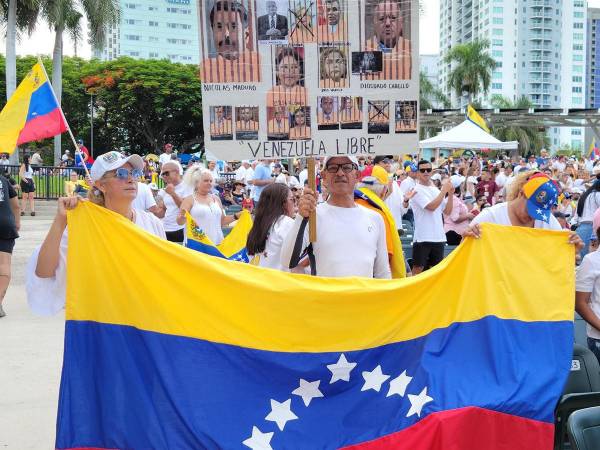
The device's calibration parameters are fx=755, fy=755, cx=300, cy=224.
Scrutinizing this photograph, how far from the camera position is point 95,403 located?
3.55m

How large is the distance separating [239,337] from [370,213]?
45.9 inches

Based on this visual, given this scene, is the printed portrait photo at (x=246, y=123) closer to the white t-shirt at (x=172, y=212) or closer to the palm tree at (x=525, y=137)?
the white t-shirt at (x=172, y=212)

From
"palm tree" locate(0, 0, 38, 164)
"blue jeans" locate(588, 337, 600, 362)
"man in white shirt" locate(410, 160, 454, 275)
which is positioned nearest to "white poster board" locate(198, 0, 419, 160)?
"blue jeans" locate(588, 337, 600, 362)

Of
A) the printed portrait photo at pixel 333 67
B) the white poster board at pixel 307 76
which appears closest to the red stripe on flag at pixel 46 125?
the white poster board at pixel 307 76

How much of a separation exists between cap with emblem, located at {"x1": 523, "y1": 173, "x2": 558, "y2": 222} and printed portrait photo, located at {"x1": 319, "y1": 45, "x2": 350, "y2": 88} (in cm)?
138

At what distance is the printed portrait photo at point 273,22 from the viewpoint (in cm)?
389

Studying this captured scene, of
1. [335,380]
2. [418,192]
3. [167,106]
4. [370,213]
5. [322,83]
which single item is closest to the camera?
[335,380]

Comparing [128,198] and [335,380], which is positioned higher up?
[128,198]

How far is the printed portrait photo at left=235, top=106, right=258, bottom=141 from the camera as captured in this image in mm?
3951

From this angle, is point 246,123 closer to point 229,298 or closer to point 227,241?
point 229,298

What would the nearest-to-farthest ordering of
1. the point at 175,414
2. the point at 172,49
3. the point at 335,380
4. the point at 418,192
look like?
the point at 175,414 → the point at 335,380 → the point at 418,192 → the point at 172,49

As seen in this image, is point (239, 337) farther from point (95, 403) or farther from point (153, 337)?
point (95, 403)

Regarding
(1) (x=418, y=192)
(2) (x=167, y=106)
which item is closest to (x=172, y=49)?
(2) (x=167, y=106)

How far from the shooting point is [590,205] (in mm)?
10008
